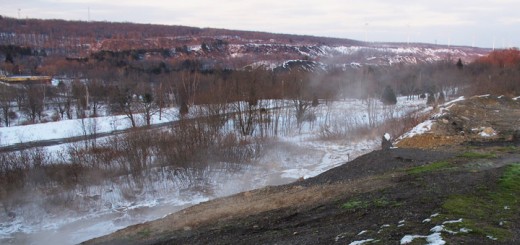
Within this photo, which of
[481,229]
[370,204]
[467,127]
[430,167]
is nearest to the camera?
[481,229]

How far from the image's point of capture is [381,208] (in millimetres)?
8820

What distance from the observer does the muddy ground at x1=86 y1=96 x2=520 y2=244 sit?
708cm

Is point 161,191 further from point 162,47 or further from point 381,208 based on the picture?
point 162,47

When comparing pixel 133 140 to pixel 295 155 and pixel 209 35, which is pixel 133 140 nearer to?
pixel 295 155

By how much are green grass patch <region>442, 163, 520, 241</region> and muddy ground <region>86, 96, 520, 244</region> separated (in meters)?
0.02

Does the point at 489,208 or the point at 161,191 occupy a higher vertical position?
the point at 489,208

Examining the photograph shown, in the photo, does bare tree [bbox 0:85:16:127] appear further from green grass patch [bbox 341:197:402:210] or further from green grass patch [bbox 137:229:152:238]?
green grass patch [bbox 341:197:402:210]

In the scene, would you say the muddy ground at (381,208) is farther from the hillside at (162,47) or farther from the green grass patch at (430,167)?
the hillside at (162,47)

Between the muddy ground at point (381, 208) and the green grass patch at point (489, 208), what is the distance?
0.05 feet

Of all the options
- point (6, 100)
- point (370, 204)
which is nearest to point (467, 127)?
point (370, 204)

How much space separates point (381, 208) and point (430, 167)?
15.2 feet

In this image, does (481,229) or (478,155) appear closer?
(481,229)

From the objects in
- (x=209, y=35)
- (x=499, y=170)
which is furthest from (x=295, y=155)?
(x=209, y=35)

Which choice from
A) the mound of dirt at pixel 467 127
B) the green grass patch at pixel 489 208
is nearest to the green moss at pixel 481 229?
the green grass patch at pixel 489 208
